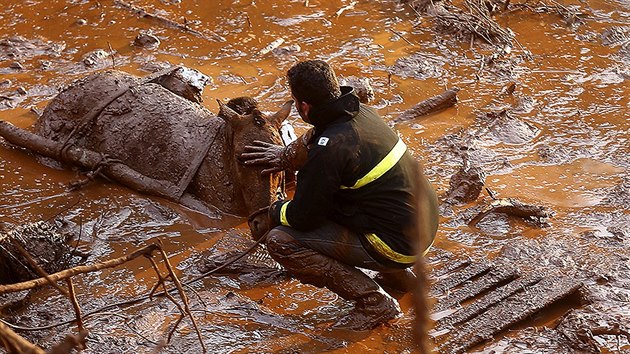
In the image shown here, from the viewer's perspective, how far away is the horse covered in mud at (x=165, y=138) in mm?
5758

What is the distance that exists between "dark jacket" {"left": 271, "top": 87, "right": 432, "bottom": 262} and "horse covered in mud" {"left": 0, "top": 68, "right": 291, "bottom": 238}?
3.63ft

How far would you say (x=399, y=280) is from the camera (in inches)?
204

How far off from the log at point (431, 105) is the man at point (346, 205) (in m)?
3.00

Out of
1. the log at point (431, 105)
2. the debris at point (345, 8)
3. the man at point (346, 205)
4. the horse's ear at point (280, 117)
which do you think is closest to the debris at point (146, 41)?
the debris at point (345, 8)

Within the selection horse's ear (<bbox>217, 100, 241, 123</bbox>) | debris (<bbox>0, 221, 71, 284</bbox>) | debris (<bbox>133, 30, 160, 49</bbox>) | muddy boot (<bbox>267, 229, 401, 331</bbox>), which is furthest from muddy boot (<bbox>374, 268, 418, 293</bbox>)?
debris (<bbox>133, 30, 160, 49</bbox>)

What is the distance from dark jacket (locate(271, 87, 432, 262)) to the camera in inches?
177

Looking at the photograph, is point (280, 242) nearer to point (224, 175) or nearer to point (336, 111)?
point (336, 111)

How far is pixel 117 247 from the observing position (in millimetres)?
5680

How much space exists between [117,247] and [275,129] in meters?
1.40

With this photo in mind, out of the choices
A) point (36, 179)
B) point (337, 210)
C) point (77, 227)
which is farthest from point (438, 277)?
point (36, 179)

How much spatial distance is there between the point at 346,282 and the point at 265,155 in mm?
1234

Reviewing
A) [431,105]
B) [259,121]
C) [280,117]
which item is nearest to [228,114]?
[259,121]

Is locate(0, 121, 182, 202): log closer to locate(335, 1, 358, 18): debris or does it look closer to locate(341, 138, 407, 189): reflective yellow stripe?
locate(341, 138, 407, 189): reflective yellow stripe

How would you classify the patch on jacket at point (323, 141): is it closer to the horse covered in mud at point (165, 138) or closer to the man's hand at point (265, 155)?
the man's hand at point (265, 155)
